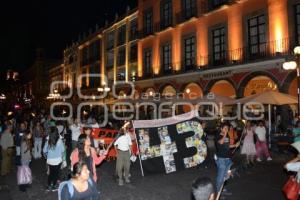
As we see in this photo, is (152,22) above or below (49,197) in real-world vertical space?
above

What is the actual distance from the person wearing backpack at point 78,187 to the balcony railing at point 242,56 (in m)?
16.6

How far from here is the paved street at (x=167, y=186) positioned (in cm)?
925

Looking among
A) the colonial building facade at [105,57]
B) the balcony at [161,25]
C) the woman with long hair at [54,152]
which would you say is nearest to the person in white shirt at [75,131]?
the woman with long hair at [54,152]

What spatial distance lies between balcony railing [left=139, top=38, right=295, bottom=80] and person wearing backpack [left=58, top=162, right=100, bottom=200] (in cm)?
1661

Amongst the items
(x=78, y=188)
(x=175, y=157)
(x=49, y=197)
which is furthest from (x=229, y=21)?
(x=78, y=188)

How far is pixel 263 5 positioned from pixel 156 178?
1396 cm

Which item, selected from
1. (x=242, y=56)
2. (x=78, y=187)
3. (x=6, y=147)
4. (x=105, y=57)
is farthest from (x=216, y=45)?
(x=105, y=57)

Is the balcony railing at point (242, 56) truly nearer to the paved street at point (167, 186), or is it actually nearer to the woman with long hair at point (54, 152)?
the paved street at point (167, 186)

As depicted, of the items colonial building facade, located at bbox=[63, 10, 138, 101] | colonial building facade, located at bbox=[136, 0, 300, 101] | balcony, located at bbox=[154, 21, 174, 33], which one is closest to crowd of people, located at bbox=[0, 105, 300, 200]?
colonial building facade, located at bbox=[136, 0, 300, 101]

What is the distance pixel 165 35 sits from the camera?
30641 millimetres

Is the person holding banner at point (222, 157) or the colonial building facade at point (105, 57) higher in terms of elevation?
the colonial building facade at point (105, 57)

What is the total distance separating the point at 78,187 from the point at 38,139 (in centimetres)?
1133

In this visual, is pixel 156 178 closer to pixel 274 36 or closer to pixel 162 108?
pixel 274 36

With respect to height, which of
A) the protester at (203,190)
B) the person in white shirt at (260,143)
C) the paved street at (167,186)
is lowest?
the paved street at (167,186)
